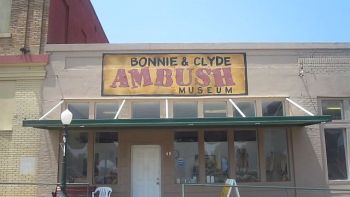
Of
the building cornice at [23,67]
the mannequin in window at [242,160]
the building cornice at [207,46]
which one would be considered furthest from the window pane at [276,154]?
the building cornice at [23,67]

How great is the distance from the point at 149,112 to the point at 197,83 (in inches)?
79.7

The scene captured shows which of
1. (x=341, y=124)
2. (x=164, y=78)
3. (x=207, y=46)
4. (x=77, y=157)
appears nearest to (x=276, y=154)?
(x=341, y=124)

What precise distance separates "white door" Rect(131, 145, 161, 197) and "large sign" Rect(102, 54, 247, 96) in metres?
2.05

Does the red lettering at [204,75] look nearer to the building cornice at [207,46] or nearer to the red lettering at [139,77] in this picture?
the building cornice at [207,46]

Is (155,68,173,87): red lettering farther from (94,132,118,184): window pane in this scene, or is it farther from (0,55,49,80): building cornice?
(0,55,49,80): building cornice

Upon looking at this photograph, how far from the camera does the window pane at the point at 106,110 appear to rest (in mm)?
16422

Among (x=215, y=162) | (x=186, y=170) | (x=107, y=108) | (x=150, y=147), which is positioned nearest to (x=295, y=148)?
(x=215, y=162)

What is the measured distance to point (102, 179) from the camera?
52.4ft

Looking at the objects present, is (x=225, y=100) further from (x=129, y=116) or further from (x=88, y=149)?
(x=88, y=149)

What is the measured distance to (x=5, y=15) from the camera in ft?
57.2

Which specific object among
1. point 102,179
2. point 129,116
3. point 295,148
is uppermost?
point 129,116

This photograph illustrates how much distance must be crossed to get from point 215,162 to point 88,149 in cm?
444

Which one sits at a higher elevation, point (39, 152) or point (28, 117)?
point (28, 117)

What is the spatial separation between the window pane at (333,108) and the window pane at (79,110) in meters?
8.44
